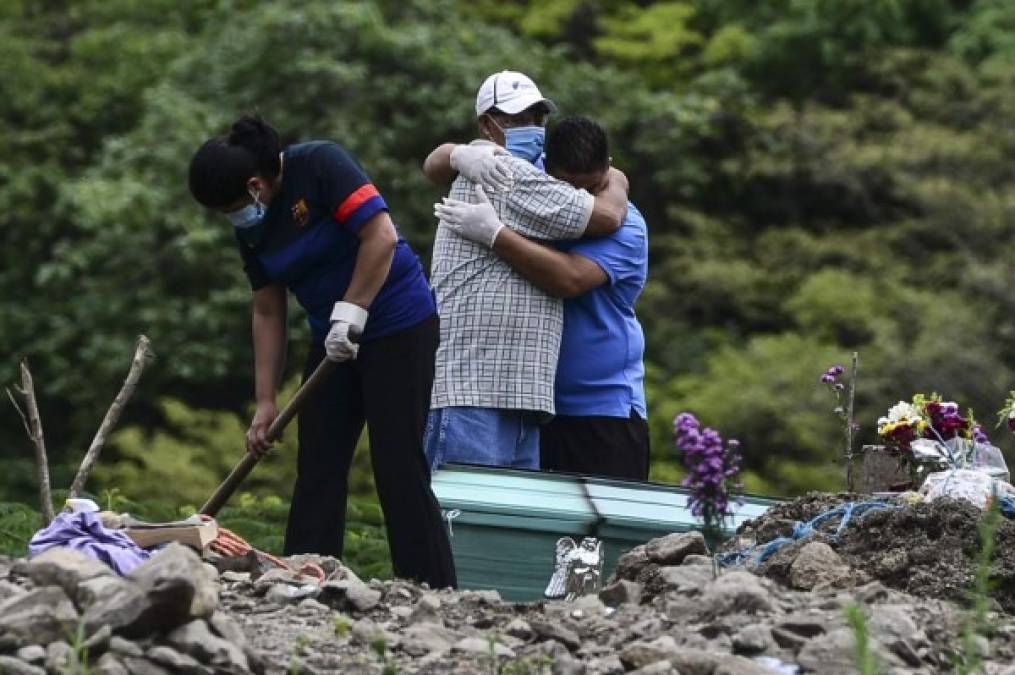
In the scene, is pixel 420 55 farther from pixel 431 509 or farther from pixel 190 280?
pixel 431 509

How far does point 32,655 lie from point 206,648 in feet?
1.11

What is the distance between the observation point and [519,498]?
6.78 m

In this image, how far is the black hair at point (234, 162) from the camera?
6500 mm

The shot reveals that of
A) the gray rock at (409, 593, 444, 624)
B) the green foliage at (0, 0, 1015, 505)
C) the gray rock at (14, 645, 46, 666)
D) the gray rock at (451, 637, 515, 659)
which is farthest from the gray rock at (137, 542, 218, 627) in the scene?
the green foliage at (0, 0, 1015, 505)

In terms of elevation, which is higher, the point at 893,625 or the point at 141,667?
the point at 893,625

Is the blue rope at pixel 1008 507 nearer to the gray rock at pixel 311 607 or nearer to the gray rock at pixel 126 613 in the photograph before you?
the gray rock at pixel 311 607

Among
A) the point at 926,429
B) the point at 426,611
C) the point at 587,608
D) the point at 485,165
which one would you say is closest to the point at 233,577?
the point at 426,611

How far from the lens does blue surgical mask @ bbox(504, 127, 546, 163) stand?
23.6ft

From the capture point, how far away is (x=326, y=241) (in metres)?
6.69

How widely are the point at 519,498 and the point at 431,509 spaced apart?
0.30 metres

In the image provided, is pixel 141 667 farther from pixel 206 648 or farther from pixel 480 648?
pixel 480 648

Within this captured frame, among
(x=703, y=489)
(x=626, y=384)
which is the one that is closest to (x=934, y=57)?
(x=626, y=384)

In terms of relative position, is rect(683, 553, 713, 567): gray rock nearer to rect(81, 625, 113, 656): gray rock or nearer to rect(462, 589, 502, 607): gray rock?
rect(462, 589, 502, 607): gray rock

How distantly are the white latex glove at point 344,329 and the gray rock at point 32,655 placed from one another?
75.9 inches
